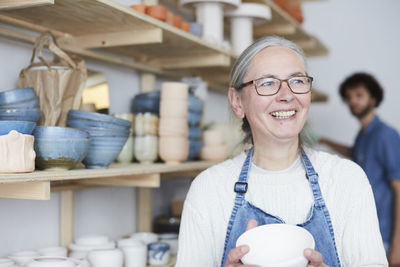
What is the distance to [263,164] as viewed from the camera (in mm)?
1463

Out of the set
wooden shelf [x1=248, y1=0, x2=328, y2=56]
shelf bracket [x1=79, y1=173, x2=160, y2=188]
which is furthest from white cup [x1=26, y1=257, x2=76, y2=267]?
wooden shelf [x1=248, y1=0, x2=328, y2=56]

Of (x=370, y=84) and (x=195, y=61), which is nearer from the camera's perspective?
(x=195, y=61)

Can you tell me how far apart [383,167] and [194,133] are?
137cm

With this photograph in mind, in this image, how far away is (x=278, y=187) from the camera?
1.41 metres

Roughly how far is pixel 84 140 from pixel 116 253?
15.7 inches

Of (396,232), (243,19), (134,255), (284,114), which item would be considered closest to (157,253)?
(134,255)

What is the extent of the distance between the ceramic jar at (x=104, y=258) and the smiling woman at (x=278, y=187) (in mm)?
239

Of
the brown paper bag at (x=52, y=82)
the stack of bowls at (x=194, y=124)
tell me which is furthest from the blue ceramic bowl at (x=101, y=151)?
the stack of bowls at (x=194, y=124)

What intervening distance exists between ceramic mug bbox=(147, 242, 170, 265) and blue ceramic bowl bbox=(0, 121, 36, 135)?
28.9 inches

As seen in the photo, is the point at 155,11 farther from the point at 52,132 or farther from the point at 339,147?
the point at 339,147

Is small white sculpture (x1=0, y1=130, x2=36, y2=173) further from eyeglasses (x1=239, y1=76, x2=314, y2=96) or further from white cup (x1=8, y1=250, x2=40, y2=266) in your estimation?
eyeglasses (x1=239, y1=76, x2=314, y2=96)

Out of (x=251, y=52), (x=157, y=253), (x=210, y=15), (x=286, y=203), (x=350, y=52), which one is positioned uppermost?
(x=350, y=52)

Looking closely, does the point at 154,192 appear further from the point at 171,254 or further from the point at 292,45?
the point at 292,45

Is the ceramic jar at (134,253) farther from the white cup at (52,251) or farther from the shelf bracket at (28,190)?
the shelf bracket at (28,190)
